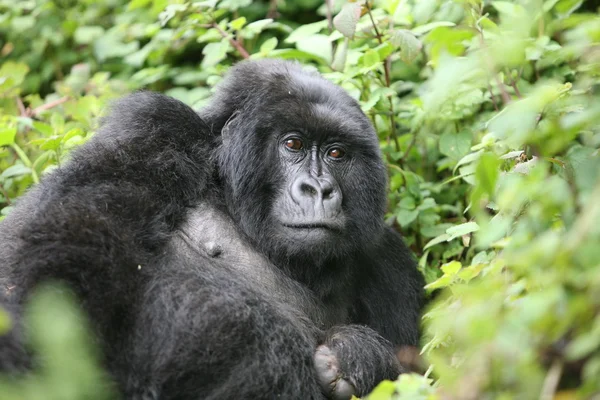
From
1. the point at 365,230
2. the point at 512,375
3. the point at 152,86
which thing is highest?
the point at 512,375

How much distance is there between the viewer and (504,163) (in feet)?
12.6

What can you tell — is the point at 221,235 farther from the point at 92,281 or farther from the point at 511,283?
the point at 511,283

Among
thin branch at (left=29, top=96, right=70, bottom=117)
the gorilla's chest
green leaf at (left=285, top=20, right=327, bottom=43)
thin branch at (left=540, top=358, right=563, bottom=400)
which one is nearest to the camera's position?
thin branch at (left=540, top=358, right=563, bottom=400)

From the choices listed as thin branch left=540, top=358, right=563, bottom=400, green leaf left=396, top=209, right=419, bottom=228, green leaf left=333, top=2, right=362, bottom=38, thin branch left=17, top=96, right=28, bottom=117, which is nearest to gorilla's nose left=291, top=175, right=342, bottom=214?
green leaf left=396, top=209, right=419, bottom=228

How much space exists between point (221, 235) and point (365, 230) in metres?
0.71

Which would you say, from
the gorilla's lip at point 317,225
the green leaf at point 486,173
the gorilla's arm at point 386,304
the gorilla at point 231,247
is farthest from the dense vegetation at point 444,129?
the gorilla's lip at point 317,225

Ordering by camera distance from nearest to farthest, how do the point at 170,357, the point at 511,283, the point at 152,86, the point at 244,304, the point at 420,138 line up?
1. the point at 511,283
2. the point at 170,357
3. the point at 244,304
4. the point at 420,138
5. the point at 152,86

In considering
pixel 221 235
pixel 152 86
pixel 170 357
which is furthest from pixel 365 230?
pixel 152 86

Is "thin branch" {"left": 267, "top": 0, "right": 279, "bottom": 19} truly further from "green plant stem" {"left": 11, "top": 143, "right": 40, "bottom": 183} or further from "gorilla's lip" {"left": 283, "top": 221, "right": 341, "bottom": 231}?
"gorilla's lip" {"left": 283, "top": 221, "right": 341, "bottom": 231}

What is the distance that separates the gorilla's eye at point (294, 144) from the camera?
3.99 m

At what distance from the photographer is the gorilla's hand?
3420 millimetres

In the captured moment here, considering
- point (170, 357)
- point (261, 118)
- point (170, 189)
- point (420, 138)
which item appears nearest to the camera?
point (170, 357)

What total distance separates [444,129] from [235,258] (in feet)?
7.18

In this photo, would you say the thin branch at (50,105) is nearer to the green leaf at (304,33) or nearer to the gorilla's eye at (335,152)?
the green leaf at (304,33)
